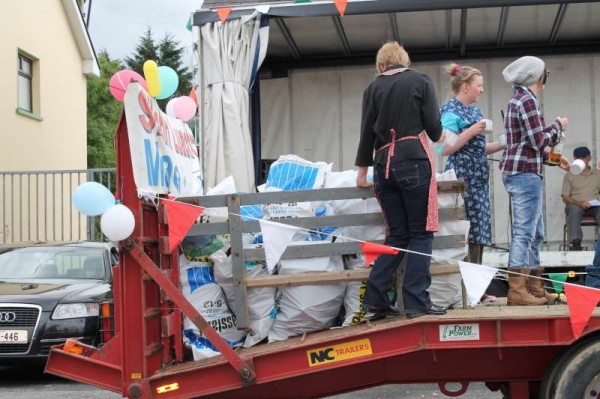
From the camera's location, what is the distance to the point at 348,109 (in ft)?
33.8

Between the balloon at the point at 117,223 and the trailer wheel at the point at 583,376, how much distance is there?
252cm

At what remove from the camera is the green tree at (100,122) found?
3531 centimetres

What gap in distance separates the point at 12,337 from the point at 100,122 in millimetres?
29225

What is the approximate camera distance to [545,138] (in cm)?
528

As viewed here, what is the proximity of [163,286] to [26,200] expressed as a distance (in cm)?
1101

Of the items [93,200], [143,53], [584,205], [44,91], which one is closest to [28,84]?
[44,91]

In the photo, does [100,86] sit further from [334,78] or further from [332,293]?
[332,293]

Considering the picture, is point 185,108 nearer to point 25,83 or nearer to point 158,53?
point 25,83

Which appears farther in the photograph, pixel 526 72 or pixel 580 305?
pixel 526 72

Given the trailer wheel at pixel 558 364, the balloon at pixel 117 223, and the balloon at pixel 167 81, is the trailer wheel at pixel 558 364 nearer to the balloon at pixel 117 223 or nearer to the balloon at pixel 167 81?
the balloon at pixel 117 223

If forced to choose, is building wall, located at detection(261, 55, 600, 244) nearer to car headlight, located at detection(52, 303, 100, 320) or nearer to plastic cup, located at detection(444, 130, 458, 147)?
car headlight, located at detection(52, 303, 100, 320)

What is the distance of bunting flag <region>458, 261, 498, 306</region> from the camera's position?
4719mm

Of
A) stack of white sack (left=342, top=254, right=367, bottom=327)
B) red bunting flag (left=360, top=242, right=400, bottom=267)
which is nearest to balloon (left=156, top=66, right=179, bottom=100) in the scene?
stack of white sack (left=342, top=254, right=367, bottom=327)

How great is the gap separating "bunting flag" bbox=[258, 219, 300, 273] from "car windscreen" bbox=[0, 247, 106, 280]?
476 centimetres
